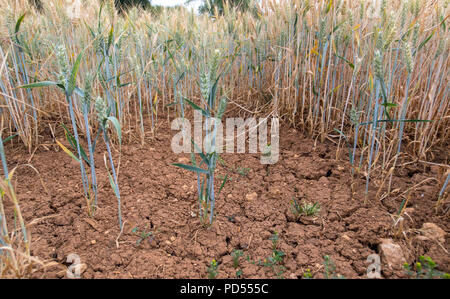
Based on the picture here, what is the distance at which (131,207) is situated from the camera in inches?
44.7

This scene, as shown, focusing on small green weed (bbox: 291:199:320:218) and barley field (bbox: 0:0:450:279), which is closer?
barley field (bbox: 0:0:450:279)

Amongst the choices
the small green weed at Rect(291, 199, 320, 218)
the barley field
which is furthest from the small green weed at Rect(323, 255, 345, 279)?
the small green weed at Rect(291, 199, 320, 218)

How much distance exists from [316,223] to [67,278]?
33.4 inches

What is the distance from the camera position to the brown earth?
0.90m

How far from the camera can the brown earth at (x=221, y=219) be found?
90 centimetres

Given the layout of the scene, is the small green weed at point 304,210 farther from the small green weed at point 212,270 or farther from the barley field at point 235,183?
the small green weed at point 212,270

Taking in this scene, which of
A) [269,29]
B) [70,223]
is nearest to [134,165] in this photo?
[70,223]

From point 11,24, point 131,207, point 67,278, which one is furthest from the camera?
point 11,24

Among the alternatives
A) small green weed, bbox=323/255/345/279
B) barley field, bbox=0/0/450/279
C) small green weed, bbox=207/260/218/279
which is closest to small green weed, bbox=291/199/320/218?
barley field, bbox=0/0/450/279

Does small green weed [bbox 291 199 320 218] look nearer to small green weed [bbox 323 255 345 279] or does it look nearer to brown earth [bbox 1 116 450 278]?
brown earth [bbox 1 116 450 278]

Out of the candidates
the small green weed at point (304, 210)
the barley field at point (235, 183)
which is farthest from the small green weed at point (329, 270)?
the small green weed at point (304, 210)

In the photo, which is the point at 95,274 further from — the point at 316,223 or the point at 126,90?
the point at 126,90

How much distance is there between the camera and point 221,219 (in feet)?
3.64

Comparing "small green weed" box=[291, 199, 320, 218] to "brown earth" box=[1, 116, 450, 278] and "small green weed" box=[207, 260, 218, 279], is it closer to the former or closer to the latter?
"brown earth" box=[1, 116, 450, 278]
